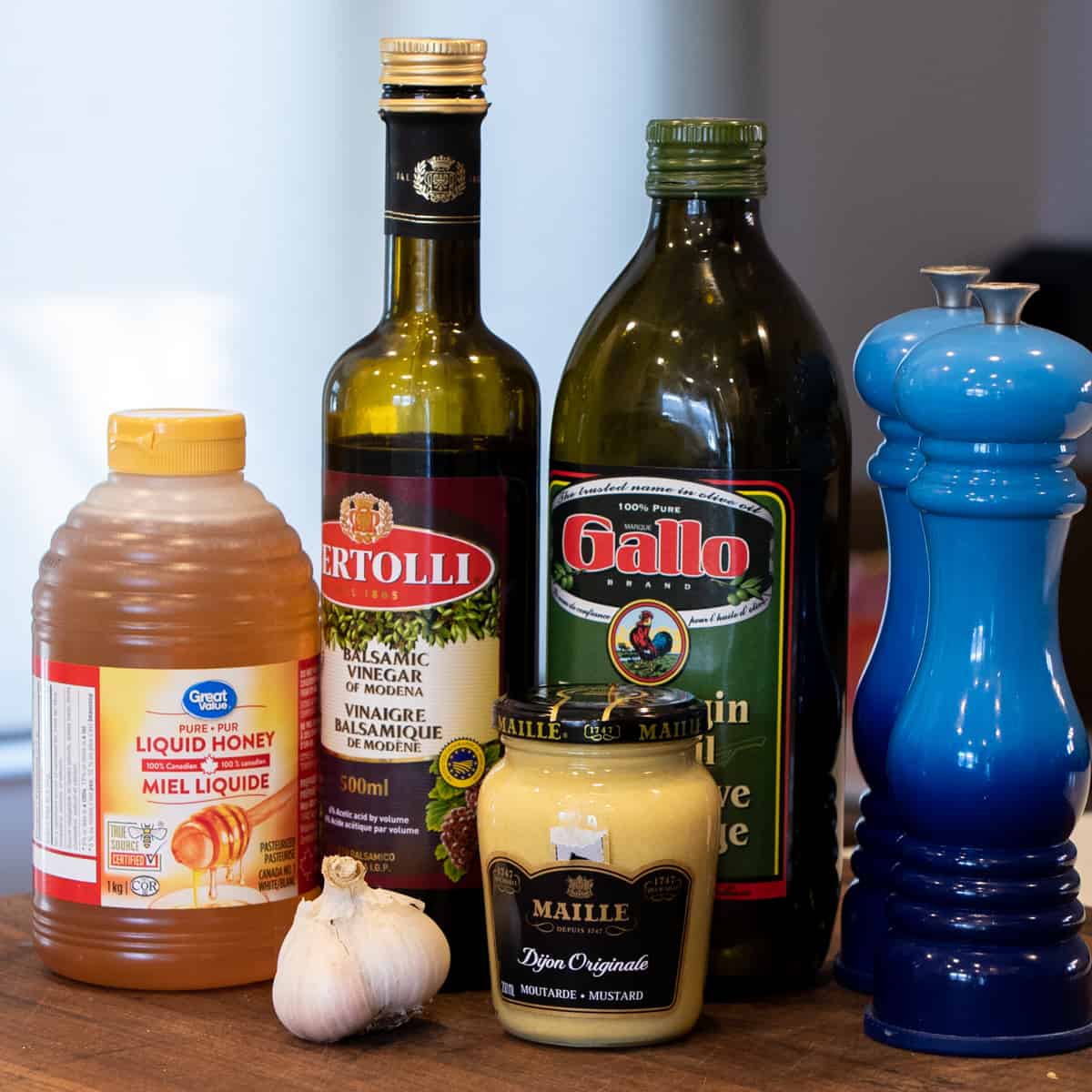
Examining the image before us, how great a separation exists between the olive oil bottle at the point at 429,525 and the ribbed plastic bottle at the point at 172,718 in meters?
0.03

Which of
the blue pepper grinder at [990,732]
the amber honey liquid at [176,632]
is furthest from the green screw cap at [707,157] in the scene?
the amber honey liquid at [176,632]

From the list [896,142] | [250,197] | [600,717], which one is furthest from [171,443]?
[896,142]

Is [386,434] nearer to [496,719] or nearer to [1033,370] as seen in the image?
[496,719]

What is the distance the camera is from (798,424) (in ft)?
2.59

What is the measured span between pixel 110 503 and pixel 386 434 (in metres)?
0.12

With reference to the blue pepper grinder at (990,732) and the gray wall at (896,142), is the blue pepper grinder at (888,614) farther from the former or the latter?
the gray wall at (896,142)

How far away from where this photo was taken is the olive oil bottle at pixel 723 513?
2.57 ft

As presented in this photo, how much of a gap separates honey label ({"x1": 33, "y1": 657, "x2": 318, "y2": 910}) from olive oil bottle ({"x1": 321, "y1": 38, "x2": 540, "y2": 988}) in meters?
0.03

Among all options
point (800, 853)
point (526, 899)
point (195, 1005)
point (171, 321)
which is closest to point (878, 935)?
point (800, 853)

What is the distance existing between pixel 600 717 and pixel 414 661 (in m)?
0.11

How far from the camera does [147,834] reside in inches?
31.3

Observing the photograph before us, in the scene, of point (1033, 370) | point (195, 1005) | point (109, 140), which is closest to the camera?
point (1033, 370)

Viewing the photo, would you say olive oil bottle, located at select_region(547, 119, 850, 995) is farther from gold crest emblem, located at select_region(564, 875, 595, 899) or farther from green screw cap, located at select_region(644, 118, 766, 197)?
gold crest emblem, located at select_region(564, 875, 595, 899)

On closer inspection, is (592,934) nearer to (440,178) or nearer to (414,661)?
(414,661)
